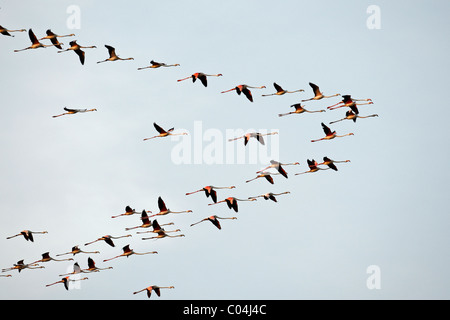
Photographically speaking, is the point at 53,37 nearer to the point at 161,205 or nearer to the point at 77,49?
the point at 77,49

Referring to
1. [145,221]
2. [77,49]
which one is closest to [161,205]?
[145,221]

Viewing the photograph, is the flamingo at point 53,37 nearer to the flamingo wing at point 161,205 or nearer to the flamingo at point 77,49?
the flamingo at point 77,49

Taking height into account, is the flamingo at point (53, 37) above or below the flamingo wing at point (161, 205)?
above

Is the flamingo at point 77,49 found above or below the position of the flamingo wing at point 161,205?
above

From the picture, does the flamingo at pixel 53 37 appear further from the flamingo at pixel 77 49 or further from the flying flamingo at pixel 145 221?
the flying flamingo at pixel 145 221

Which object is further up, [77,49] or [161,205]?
[77,49]

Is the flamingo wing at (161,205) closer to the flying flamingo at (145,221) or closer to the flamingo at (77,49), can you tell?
the flying flamingo at (145,221)

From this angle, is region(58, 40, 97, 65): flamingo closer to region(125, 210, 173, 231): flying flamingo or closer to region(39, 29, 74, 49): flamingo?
region(39, 29, 74, 49): flamingo

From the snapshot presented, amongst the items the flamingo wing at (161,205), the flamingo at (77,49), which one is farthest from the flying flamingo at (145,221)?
the flamingo at (77,49)

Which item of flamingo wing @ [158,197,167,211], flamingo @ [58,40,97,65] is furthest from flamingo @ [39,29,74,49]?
flamingo wing @ [158,197,167,211]

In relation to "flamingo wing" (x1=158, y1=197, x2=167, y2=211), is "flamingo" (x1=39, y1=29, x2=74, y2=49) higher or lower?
higher
